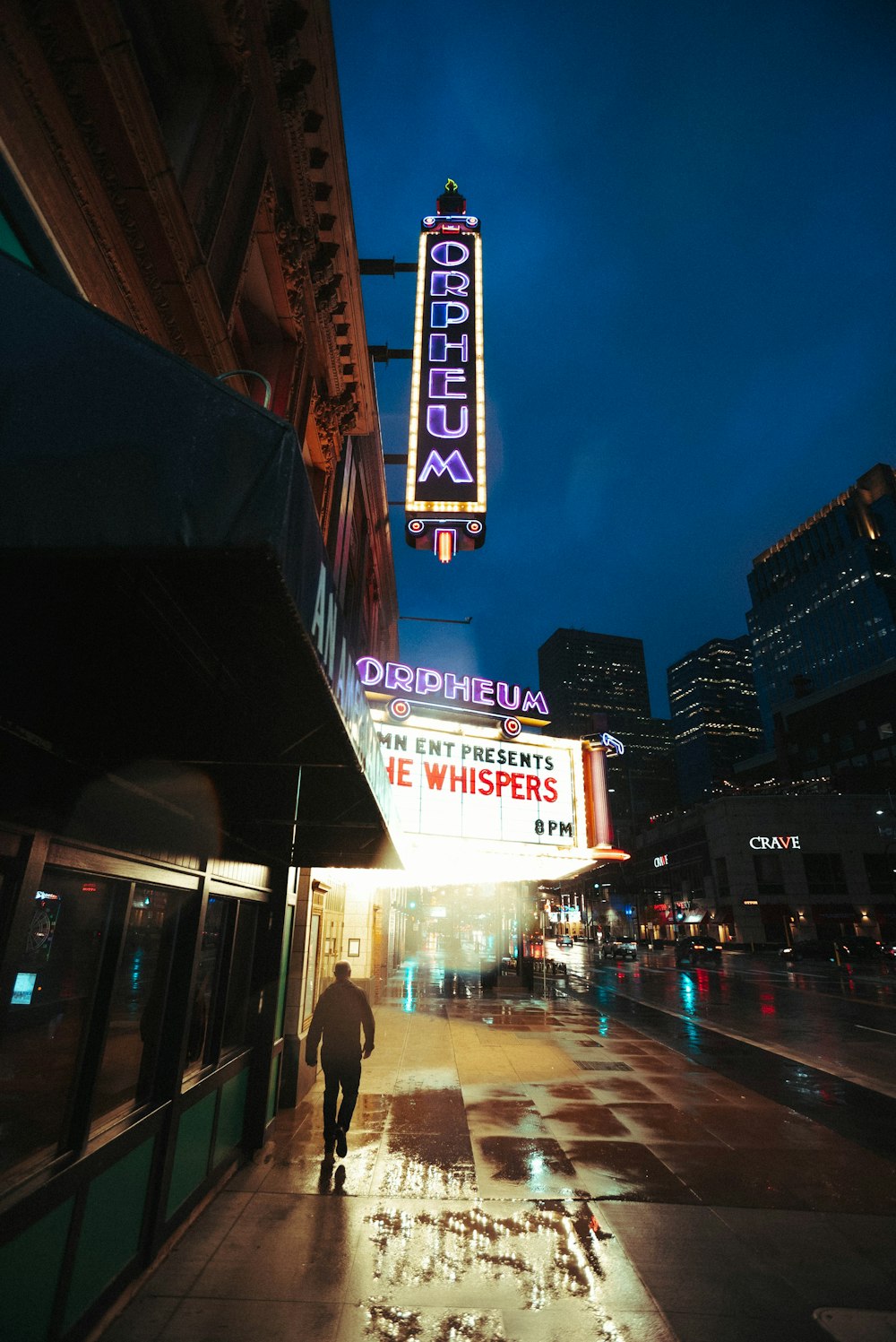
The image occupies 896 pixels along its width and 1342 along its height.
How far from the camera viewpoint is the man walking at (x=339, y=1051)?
659 centimetres

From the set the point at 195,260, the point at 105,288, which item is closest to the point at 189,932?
the point at 105,288

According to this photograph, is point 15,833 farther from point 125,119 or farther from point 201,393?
point 125,119

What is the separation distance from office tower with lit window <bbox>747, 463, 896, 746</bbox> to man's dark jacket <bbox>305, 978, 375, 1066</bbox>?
468 feet

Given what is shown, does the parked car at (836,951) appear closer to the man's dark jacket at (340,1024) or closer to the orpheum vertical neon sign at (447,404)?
the orpheum vertical neon sign at (447,404)

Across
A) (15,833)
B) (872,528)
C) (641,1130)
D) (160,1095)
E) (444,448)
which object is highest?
(872,528)

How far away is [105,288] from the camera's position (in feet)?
18.2

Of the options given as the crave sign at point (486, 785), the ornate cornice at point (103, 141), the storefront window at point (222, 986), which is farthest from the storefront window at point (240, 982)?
the ornate cornice at point (103, 141)

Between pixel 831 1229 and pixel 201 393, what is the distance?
7.62 m

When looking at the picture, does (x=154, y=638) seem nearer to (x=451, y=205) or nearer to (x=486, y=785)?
(x=486, y=785)

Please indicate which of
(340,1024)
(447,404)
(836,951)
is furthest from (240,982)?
(836,951)

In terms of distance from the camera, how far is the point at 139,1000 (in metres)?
4.86

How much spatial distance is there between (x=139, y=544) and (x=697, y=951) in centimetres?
6445

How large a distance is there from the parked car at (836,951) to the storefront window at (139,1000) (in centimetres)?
5236

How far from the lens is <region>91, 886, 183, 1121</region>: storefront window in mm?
4438
